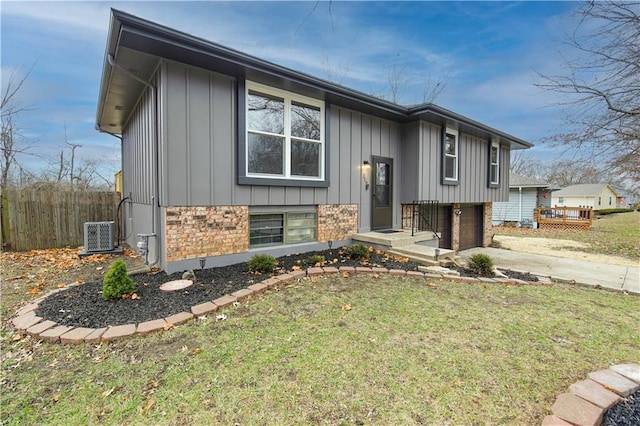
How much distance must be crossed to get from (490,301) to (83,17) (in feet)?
31.0

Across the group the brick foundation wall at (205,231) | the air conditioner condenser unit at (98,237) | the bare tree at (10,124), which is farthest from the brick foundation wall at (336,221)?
the bare tree at (10,124)

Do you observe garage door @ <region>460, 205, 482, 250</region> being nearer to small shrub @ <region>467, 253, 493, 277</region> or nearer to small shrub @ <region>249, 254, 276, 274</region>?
small shrub @ <region>467, 253, 493, 277</region>

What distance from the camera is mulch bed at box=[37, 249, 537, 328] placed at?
3.10m

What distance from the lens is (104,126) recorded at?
9.38 m

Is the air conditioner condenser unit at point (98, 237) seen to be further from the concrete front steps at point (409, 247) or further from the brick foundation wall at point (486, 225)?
the brick foundation wall at point (486, 225)

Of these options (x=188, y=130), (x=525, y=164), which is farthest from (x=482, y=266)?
(x=525, y=164)

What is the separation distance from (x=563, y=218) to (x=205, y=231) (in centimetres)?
2144

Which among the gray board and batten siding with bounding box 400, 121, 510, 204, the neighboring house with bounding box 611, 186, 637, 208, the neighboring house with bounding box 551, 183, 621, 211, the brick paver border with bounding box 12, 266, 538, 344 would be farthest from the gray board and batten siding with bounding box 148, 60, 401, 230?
the neighboring house with bounding box 611, 186, 637, 208

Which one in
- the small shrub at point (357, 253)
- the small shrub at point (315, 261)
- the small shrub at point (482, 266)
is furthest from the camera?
the small shrub at point (357, 253)

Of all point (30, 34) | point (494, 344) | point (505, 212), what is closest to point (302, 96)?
point (494, 344)

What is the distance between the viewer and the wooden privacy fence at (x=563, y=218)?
1711cm

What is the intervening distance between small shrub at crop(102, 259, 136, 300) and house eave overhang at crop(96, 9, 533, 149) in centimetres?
310

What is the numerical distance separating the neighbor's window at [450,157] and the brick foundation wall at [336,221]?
11.6ft

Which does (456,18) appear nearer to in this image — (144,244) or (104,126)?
(144,244)
